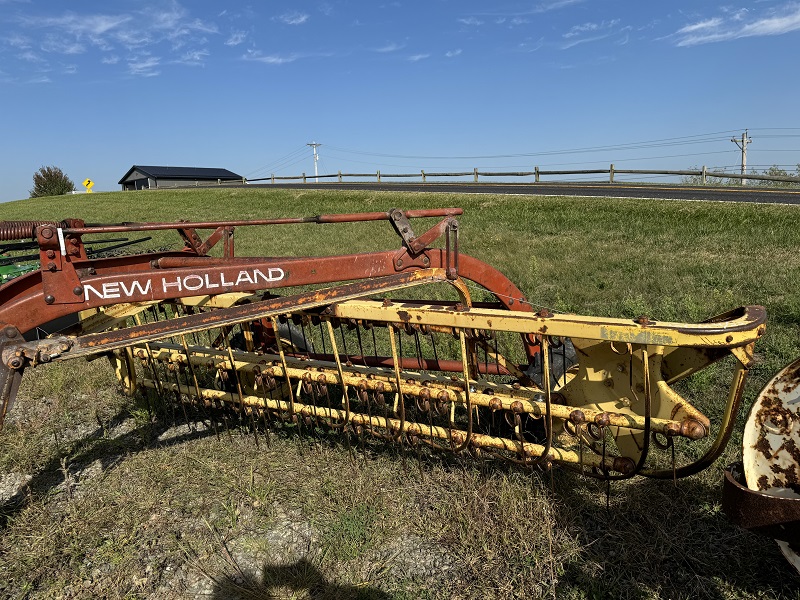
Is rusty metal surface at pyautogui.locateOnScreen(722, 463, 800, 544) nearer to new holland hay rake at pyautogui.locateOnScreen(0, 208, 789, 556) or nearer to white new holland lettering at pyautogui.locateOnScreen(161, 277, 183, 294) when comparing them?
new holland hay rake at pyautogui.locateOnScreen(0, 208, 789, 556)

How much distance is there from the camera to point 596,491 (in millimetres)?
3586

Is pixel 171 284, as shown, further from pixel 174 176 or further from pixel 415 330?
pixel 174 176

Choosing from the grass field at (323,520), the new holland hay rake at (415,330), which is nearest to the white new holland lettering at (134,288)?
the new holland hay rake at (415,330)

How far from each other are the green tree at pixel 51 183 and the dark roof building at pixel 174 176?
21.4 ft

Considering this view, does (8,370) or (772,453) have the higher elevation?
(8,370)

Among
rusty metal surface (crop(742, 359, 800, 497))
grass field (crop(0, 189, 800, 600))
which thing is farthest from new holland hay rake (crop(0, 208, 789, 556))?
grass field (crop(0, 189, 800, 600))

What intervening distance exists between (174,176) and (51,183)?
11.5 meters

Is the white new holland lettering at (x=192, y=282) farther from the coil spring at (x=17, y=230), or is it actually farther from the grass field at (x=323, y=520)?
the grass field at (x=323, y=520)

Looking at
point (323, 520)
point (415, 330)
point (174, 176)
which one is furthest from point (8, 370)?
point (174, 176)

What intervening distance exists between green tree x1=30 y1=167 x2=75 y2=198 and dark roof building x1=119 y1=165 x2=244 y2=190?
652 centimetres

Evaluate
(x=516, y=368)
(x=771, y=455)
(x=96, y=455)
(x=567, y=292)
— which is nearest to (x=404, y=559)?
(x=516, y=368)

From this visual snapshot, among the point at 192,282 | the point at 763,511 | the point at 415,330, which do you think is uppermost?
the point at 192,282

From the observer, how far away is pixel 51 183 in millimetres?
55031

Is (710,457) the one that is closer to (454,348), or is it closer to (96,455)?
(454,348)
